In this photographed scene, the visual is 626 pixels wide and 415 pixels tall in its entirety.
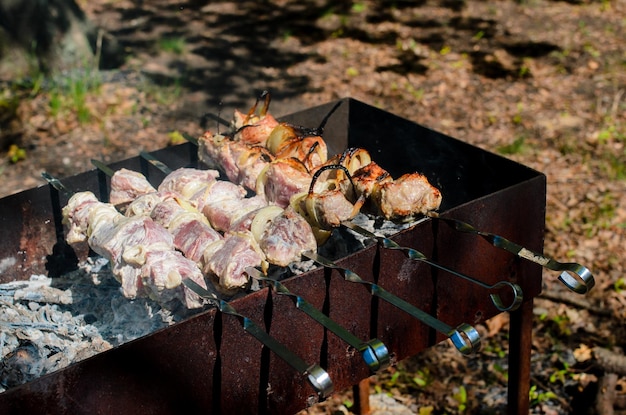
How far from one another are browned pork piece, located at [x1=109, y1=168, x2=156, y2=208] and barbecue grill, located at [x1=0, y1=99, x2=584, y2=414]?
0.87ft

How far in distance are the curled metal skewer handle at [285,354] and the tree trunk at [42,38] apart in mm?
5903

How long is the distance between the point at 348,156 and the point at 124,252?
102 centimetres

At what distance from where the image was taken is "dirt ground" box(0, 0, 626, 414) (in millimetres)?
4426

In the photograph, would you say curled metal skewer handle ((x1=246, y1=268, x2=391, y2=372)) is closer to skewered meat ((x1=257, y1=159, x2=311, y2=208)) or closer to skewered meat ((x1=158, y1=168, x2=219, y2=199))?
skewered meat ((x1=257, y1=159, x2=311, y2=208))

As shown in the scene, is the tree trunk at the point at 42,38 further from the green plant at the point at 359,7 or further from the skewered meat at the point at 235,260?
the skewered meat at the point at 235,260

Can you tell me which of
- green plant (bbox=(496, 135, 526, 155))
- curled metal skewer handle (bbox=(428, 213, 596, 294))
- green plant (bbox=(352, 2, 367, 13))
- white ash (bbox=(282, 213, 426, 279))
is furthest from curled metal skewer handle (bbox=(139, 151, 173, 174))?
green plant (bbox=(352, 2, 367, 13))

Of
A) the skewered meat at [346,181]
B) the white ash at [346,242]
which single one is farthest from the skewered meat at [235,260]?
the white ash at [346,242]

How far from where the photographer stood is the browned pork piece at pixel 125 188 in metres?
3.19

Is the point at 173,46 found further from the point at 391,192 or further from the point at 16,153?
the point at 391,192

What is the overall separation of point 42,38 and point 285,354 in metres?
6.62

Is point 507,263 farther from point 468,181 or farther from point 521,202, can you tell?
point 468,181

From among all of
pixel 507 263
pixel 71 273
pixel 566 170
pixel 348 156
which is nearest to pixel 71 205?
pixel 71 273

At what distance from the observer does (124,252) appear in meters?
2.66

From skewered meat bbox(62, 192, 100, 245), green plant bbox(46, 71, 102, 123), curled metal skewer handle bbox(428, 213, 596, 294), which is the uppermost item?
curled metal skewer handle bbox(428, 213, 596, 294)
